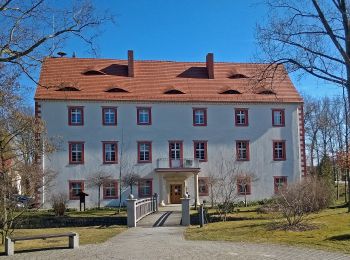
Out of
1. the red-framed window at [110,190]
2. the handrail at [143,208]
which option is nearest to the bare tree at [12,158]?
the handrail at [143,208]

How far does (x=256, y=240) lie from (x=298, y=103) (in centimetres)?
2913

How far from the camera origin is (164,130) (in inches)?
1578

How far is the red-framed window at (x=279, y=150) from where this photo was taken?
136ft

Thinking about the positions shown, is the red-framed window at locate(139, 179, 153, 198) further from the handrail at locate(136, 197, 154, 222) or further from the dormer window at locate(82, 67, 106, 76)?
the dormer window at locate(82, 67, 106, 76)

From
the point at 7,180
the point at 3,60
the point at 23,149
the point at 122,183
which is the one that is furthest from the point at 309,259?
the point at 122,183

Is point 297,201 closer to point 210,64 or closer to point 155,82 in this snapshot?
point 155,82

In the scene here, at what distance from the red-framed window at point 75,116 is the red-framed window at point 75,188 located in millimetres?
4574

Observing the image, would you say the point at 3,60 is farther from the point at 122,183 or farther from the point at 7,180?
the point at 122,183

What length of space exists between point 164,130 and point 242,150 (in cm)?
671

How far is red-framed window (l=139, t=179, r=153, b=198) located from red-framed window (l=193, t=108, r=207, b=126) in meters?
6.07

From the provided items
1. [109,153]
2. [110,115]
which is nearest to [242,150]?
[109,153]

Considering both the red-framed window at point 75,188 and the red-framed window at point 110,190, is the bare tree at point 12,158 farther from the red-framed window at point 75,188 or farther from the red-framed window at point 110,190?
the red-framed window at point 110,190

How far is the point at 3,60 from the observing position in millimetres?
11328

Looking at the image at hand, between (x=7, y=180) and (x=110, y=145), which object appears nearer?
(x=7, y=180)
